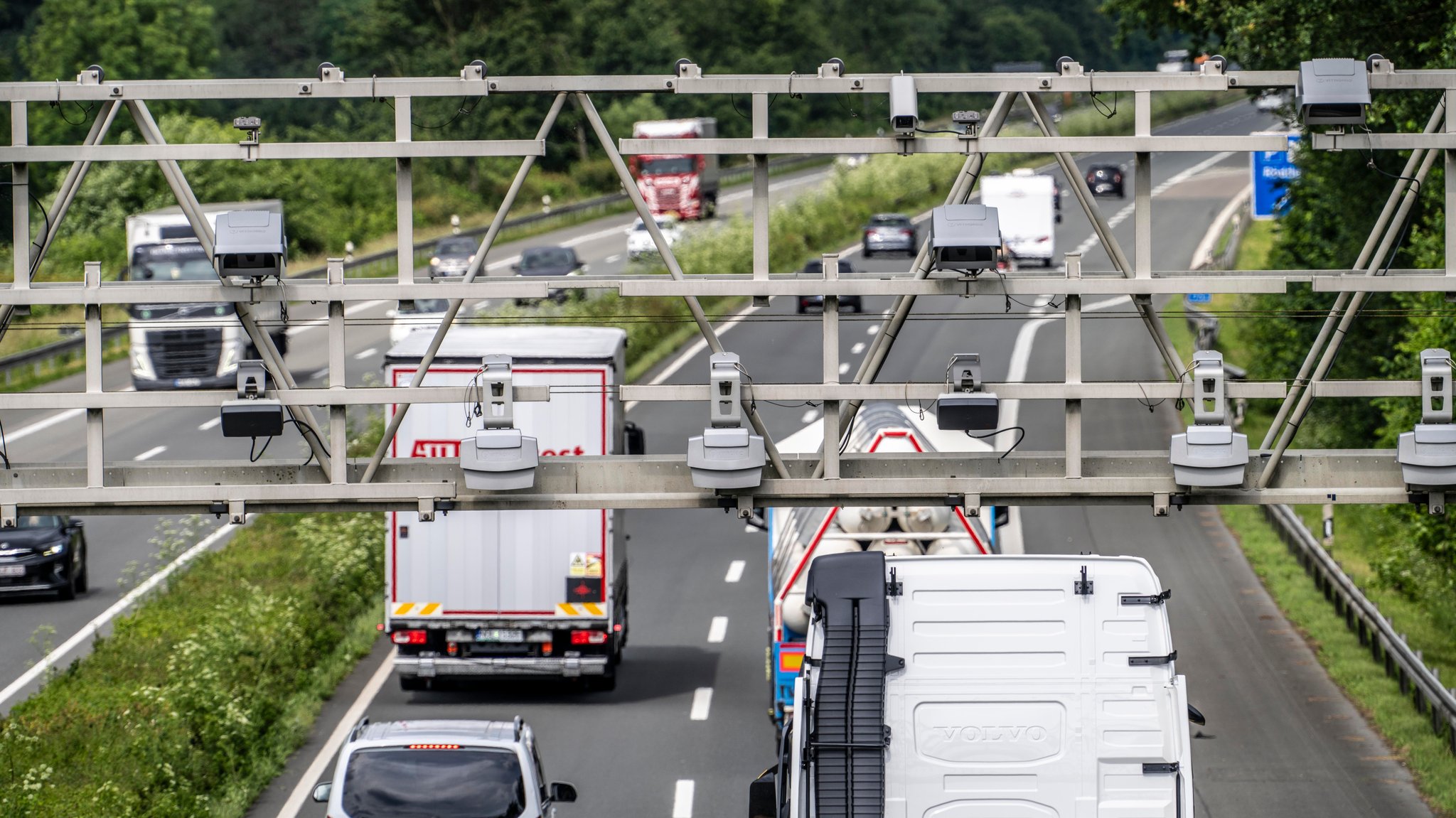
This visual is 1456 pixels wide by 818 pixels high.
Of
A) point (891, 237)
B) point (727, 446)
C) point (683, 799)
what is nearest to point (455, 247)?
point (891, 237)

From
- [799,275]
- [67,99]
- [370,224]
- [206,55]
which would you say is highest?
[206,55]

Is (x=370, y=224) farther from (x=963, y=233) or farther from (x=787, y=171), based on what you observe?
(x=963, y=233)

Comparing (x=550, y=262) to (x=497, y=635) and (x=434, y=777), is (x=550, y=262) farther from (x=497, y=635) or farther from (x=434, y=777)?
(x=434, y=777)

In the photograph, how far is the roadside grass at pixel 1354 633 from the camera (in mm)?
19344

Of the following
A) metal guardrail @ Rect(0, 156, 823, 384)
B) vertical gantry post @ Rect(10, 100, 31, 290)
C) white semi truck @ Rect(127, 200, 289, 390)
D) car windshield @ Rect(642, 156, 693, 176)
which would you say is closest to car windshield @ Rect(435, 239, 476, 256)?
metal guardrail @ Rect(0, 156, 823, 384)

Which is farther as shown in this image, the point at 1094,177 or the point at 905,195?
the point at 1094,177

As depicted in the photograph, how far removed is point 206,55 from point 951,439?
89.2 metres

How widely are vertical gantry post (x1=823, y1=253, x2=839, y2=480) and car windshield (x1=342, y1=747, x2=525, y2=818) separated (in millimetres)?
3509

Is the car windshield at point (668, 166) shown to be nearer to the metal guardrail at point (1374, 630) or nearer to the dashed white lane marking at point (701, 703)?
the metal guardrail at point (1374, 630)

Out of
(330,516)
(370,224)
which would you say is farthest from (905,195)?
(330,516)


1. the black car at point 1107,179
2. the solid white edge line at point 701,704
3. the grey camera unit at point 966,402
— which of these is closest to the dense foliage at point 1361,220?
the grey camera unit at point 966,402

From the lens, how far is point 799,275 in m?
13.0

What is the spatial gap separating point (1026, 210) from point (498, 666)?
142 feet

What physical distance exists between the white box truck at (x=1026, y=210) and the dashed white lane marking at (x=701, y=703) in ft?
133
